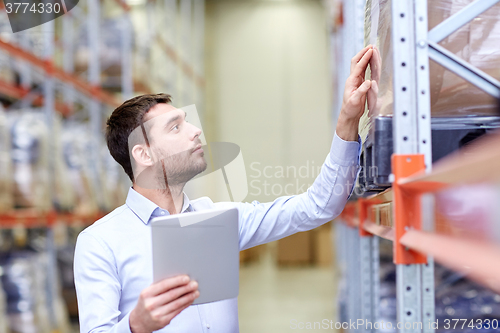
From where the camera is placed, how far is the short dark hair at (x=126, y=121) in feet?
5.61

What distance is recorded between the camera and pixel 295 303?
6.71 metres

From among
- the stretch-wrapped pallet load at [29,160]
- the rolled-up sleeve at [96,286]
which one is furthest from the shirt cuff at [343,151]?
the stretch-wrapped pallet load at [29,160]

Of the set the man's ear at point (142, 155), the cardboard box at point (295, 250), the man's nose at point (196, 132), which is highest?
the man's nose at point (196, 132)

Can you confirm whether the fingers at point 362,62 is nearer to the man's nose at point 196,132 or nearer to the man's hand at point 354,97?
the man's hand at point 354,97

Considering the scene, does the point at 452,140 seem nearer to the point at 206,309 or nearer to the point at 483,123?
the point at 483,123

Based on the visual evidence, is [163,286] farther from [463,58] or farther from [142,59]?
[142,59]

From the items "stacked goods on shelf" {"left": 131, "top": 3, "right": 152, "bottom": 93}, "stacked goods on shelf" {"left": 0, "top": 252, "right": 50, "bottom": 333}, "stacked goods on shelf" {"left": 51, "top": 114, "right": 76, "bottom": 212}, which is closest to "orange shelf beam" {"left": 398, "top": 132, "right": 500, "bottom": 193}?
"stacked goods on shelf" {"left": 0, "top": 252, "right": 50, "bottom": 333}

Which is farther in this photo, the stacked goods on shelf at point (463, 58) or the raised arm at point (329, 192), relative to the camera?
the raised arm at point (329, 192)

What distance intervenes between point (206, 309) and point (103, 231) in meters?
0.43

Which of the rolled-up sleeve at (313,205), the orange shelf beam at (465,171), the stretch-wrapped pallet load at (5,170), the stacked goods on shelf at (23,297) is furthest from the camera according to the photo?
the stacked goods on shelf at (23,297)

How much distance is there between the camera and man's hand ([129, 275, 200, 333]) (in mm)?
1188

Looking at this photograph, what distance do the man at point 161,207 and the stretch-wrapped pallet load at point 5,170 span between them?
2.21 meters

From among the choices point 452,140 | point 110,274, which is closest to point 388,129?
point 452,140

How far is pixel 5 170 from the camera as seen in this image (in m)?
3.61
